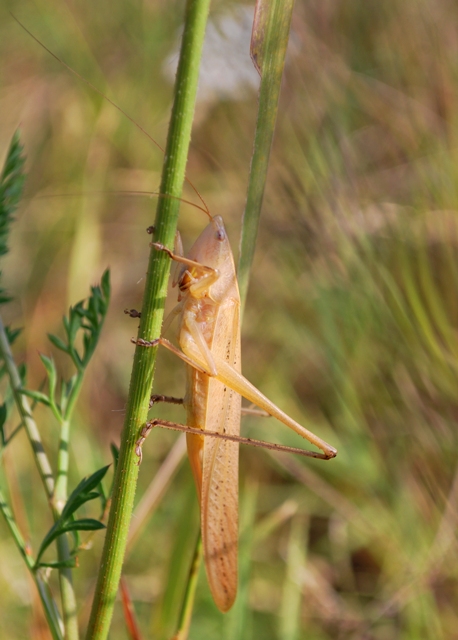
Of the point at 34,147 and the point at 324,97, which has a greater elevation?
the point at 34,147

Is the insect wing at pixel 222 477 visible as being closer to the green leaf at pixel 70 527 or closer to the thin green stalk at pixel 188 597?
the thin green stalk at pixel 188 597

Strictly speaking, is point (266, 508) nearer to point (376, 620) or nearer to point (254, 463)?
point (254, 463)

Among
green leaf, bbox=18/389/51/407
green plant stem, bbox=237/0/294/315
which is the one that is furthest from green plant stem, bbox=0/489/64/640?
green plant stem, bbox=237/0/294/315

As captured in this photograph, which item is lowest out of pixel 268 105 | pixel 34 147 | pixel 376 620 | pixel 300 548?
pixel 376 620

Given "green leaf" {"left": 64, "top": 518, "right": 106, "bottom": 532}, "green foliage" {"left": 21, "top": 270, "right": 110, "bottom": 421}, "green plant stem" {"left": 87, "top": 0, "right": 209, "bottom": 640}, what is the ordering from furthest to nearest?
"green foliage" {"left": 21, "top": 270, "right": 110, "bottom": 421} < "green leaf" {"left": 64, "top": 518, "right": 106, "bottom": 532} < "green plant stem" {"left": 87, "top": 0, "right": 209, "bottom": 640}

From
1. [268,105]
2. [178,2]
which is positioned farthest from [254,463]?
[178,2]

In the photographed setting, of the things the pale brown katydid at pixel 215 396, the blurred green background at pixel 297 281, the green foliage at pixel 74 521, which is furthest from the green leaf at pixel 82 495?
the blurred green background at pixel 297 281

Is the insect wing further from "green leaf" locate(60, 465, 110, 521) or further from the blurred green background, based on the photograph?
"green leaf" locate(60, 465, 110, 521)
